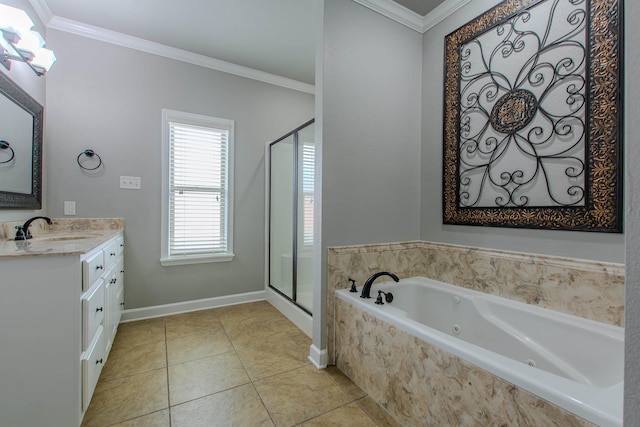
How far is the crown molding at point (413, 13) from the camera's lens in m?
2.02

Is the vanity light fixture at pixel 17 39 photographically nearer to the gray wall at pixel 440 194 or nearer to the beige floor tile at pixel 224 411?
the beige floor tile at pixel 224 411

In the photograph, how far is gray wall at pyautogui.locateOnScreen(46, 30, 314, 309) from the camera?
2.37 metres

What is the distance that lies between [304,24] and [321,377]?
2822mm

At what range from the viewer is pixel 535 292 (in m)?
1.59

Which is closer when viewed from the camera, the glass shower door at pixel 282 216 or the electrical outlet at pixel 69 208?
the electrical outlet at pixel 69 208

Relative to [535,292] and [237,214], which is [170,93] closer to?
[237,214]

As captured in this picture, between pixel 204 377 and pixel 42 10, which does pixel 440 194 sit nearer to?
pixel 204 377

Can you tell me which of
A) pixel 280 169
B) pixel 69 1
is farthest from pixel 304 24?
pixel 69 1

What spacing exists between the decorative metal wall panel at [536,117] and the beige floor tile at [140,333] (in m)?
2.59

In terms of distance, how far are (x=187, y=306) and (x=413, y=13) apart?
3400 mm

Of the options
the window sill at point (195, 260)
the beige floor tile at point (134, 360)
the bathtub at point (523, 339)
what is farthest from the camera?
the window sill at point (195, 260)

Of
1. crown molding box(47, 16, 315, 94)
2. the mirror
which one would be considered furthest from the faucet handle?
crown molding box(47, 16, 315, 94)

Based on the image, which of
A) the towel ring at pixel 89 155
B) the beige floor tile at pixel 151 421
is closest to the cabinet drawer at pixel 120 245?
the towel ring at pixel 89 155

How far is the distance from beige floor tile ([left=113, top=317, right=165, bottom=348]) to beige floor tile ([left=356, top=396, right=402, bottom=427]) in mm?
1710
